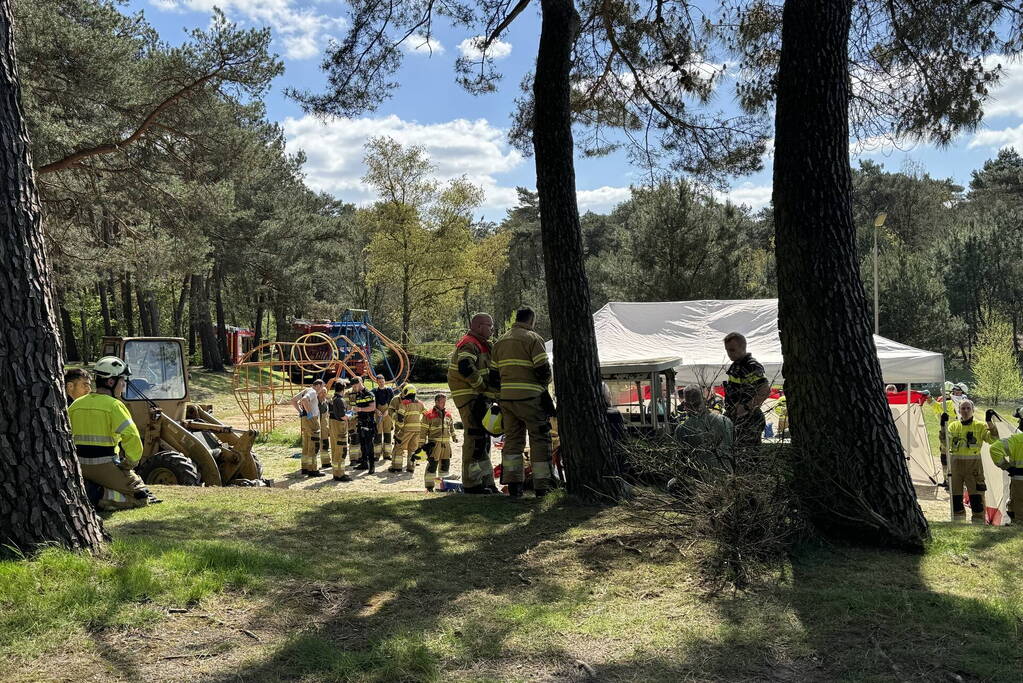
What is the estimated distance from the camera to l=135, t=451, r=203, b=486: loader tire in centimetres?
855

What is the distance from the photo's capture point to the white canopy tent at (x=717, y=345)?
13.0m

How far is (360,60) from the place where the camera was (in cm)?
844

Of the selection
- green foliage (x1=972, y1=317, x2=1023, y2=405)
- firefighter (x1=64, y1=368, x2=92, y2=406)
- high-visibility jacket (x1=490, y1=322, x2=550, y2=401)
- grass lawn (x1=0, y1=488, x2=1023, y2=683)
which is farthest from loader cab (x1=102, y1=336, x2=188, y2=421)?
green foliage (x1=972, y1=317, x2=1023, y2=405)

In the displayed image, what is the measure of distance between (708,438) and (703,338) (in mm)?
10532

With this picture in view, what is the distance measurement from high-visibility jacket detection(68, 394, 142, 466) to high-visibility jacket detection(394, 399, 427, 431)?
7.67 m

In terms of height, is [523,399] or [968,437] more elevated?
[523,399]

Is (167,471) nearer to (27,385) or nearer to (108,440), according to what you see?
(108,440)

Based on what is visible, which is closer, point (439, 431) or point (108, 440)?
point (108, 440)

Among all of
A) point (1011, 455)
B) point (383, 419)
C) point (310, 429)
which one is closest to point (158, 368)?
point (310, 429)

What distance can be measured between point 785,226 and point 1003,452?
6.46m

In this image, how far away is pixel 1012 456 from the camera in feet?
30.4

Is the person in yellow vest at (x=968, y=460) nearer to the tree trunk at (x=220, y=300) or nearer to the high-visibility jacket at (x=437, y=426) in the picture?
the high-visibility jacket at (x=437, y=426)

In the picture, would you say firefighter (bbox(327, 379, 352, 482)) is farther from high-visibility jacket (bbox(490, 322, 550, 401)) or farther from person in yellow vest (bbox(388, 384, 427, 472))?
high-visibility jacket (bbox(490, 322, 550, 401))

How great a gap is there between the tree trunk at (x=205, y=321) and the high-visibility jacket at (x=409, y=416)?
72.4ft
